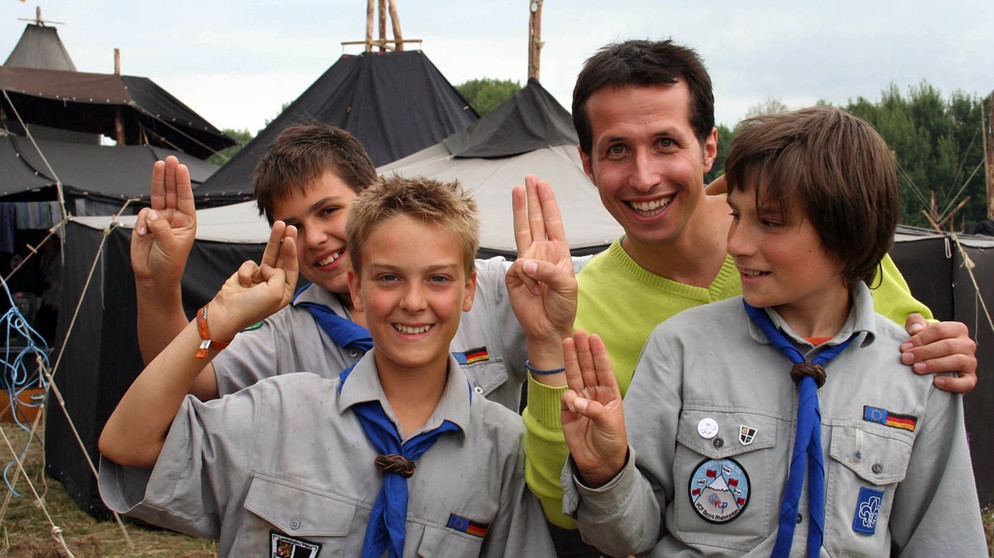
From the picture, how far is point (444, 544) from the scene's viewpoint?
1735 millimetres

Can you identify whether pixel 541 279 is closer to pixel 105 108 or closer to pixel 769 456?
pixel 769 456

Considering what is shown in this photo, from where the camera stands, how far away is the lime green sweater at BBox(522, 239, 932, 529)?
1.72 metres

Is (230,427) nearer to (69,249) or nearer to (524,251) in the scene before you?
(524,251)

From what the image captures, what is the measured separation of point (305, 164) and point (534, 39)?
23.0 ft

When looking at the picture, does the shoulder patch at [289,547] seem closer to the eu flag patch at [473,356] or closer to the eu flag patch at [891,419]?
the eu flag patch at [473,356]

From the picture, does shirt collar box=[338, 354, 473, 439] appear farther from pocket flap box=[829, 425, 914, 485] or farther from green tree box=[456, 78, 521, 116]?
green tree box=[456, 78, 521, 116]

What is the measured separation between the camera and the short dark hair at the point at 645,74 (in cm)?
206

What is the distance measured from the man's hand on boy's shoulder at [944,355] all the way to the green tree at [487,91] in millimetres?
32382

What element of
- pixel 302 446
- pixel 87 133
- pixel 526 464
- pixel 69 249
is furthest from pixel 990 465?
pixel 87 133

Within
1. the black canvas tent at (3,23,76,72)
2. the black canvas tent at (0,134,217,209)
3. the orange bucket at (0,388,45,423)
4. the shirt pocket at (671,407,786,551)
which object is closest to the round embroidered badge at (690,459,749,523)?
the shirt pocket at (671,407,786,551)

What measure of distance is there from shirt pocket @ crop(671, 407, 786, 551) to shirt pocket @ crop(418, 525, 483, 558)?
0.43 metres

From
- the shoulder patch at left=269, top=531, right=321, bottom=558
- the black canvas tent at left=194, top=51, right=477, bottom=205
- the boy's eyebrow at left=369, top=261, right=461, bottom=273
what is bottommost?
the shoulder patch at left=269, top=531, right=321, bottom=558

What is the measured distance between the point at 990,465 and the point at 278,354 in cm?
535

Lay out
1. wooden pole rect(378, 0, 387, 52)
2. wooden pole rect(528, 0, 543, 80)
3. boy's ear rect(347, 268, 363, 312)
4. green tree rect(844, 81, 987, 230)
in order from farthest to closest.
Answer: green tree rect(844, 81, 987, 230), wooden pole rect(378, 0, 387, 52), wooden pole rect(528, 0, 543, 80), boy's ear rect(347, 268, 363, 312)
